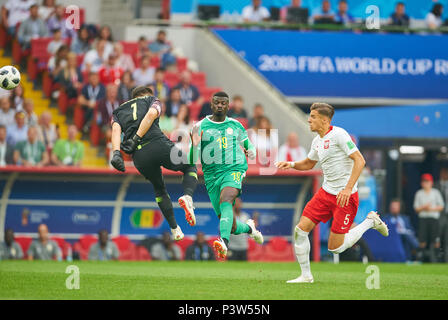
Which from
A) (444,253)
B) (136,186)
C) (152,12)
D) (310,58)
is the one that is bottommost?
(444,253)

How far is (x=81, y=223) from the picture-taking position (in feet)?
65.0

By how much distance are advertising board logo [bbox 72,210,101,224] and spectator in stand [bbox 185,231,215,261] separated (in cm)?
213

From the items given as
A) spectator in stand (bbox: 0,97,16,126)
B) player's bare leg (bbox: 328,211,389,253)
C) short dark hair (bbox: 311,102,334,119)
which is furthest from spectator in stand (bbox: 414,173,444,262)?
short dark hair (bbox: 311,102,334,119)

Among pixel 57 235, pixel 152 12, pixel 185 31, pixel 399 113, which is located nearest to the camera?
pixel 57 235

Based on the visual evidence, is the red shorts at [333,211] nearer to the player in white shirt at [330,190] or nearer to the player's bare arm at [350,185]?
the player in white shirt at [330,190]

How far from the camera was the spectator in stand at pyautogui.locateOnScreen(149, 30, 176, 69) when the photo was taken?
2336cm

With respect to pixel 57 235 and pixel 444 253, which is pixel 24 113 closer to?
pixel 57 235

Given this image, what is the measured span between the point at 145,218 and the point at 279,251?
3.02 meters

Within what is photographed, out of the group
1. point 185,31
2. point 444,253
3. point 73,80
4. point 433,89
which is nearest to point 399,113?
point 433,89

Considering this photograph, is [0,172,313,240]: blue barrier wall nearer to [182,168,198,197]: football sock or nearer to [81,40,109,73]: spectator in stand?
[81,40,109,73]: spectator in stand

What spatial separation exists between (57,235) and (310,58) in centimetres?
851

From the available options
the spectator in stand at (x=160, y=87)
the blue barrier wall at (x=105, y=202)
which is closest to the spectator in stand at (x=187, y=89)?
the spectator in stand at (x=160, y=87)

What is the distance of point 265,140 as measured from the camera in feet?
66.5

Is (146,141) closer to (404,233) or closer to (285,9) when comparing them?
(404,233)
